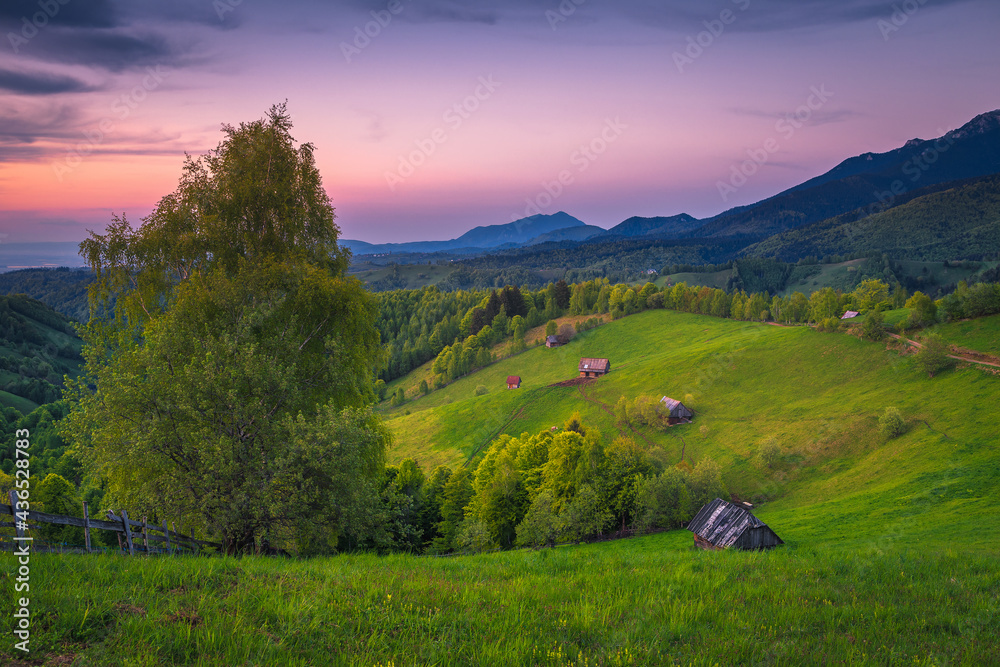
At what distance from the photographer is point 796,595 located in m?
9.16

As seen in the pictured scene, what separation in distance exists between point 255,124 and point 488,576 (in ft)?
63.7

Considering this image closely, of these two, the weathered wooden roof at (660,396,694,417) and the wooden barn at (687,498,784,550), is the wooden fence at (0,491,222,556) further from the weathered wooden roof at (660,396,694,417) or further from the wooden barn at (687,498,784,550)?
the weathered wooden roof at (660,396,694,417)

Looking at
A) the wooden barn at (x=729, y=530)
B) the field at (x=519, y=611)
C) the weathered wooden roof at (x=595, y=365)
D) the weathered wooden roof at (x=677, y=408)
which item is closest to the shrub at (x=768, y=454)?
the weathered wooden roof at (x=677, y=408)

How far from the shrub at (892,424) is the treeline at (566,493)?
807 inches

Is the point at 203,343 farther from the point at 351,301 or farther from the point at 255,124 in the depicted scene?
the point at 255,124

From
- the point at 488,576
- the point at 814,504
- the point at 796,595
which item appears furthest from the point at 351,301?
the point at 814,504

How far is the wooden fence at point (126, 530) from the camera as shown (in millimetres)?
9875

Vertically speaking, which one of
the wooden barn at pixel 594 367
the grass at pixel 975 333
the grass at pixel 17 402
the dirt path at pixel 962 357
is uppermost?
the grass at pixel 975 333

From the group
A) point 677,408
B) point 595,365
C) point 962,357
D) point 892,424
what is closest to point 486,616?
point 892,424

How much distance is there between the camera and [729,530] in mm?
34281

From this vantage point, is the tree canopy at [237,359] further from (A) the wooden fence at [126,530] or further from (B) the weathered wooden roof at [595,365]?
(B) the weathered wooden roof at [595,365]

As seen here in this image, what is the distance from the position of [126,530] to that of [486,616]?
10.7 m

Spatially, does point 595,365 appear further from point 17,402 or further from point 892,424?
point 17,402

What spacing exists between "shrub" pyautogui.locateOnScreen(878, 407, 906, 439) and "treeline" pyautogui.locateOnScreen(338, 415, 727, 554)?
67.3 ft
